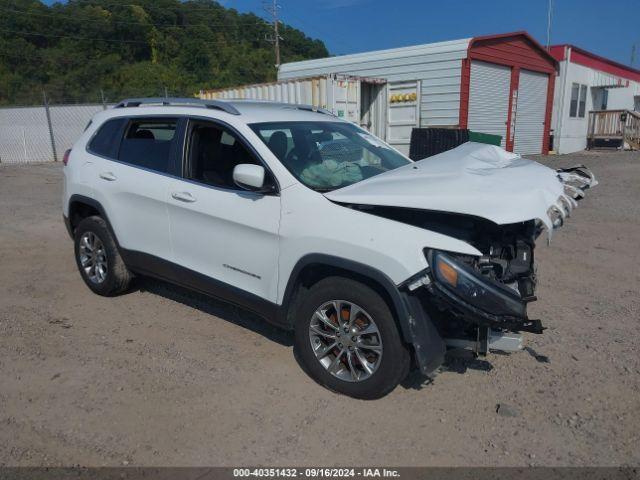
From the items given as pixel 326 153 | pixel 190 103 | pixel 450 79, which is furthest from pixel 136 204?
pixel 450 79

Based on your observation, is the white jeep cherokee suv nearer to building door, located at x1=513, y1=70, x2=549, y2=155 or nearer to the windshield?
the windshield

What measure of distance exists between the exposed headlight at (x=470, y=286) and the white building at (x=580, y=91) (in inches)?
840

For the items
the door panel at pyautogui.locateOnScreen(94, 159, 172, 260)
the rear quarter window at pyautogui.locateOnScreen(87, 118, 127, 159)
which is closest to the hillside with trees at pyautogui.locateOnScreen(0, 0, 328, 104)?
the rear quarter window at pyautogui.locateOnScreen(87, 118, 127, 159)

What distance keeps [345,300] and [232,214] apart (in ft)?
3.58

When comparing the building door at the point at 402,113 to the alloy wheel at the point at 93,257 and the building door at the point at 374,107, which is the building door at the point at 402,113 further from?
the alloy wheel at the point at 93,257

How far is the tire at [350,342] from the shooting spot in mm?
3088

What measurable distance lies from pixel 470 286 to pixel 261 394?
1.54 m

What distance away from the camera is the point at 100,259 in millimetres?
5031

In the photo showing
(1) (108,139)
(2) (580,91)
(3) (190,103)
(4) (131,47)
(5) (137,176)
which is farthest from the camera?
(4) (131,47)

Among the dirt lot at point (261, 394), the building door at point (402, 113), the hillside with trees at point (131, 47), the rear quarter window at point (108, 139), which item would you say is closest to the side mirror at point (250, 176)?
the dirt lot at point (261, 394)

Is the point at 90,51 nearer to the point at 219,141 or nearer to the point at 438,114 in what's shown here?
the point at 438,114

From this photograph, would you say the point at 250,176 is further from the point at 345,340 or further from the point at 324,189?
the point at 345,340

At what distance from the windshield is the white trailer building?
35.2 feet

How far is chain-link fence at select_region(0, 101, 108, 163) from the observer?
19.7 meters
